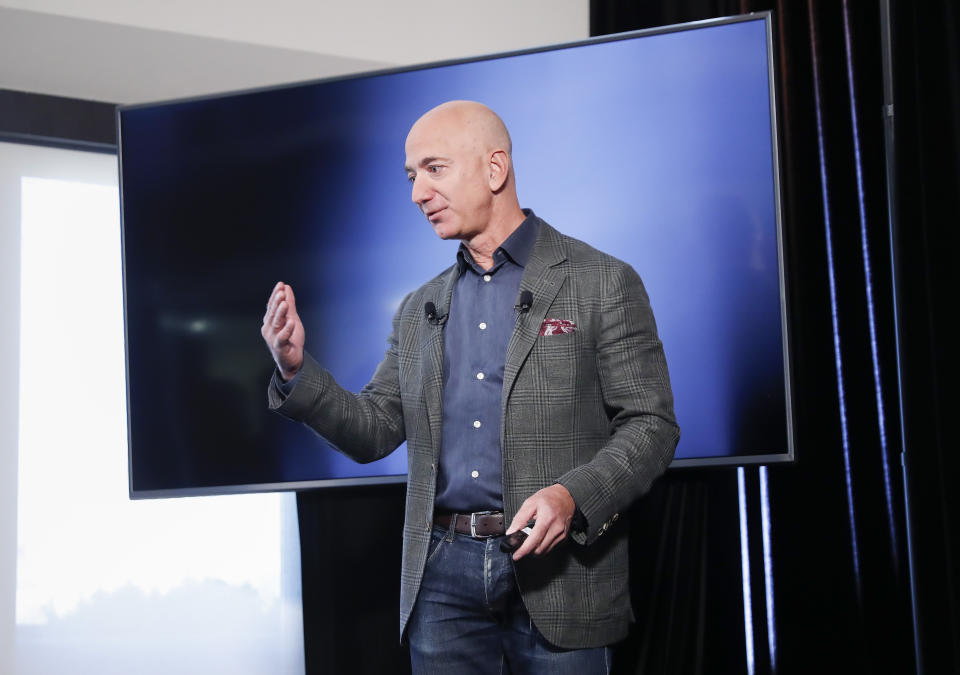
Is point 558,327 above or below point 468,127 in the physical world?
below

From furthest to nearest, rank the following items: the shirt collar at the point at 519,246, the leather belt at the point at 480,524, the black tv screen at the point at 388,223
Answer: the black tv screen at the point at 388,223 < the shirt collar at the point at 519,246 < the leather belt at the point at 480,524

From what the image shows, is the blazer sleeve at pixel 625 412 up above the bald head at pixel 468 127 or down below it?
below

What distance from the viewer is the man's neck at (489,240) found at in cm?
173

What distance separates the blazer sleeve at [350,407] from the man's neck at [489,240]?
7.5 inches

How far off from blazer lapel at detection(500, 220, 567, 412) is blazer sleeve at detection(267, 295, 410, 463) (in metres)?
0.27

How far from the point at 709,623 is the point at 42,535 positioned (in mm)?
1918

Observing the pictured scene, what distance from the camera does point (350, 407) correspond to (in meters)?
1.66

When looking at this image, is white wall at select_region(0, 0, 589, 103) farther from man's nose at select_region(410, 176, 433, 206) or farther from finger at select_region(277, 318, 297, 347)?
finger at select_region(277, 318, 297, 347)

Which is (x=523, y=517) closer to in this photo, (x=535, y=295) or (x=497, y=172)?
(x=535, y=295)

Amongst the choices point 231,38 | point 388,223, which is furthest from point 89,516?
point 231,38

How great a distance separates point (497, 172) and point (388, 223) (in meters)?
0.77

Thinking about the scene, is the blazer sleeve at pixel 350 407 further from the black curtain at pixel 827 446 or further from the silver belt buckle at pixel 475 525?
the black curtain at pixel 827 446

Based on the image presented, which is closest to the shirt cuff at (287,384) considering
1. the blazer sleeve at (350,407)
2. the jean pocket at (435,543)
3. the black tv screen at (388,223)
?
the blazer sleeve at (350,407)

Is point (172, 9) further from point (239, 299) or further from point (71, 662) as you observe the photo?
point (71, 662)
